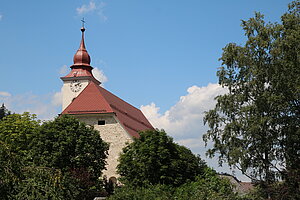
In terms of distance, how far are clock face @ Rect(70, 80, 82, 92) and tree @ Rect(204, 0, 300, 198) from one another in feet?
95.7

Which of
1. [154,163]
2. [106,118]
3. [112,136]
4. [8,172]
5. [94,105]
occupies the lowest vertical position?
[8,172]

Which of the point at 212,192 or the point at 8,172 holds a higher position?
the point at 8,172

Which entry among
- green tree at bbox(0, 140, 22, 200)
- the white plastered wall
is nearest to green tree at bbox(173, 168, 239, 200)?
green tree at bbox(0, 140, 22, 200)

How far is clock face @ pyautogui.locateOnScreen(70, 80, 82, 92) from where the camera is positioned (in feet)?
175

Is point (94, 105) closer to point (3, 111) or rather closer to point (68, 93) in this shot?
point (68, 93)

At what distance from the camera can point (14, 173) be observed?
48.3 ft

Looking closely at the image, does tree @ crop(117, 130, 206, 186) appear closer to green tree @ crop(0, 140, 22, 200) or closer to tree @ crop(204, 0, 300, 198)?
tree @ crop(204, 0, 300, 198)

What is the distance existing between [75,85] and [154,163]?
27.0 meters

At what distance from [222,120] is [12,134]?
18.8 meters

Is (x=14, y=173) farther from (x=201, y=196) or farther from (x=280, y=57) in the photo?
(x=280, y=57)

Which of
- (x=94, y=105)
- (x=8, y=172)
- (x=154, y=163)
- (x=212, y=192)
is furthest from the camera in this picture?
(x=94, y=105)

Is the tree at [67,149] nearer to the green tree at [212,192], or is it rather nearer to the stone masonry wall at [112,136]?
the green tree at [212,192]

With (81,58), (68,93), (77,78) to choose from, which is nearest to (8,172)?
(68,93)

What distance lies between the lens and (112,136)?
40.7 meters
